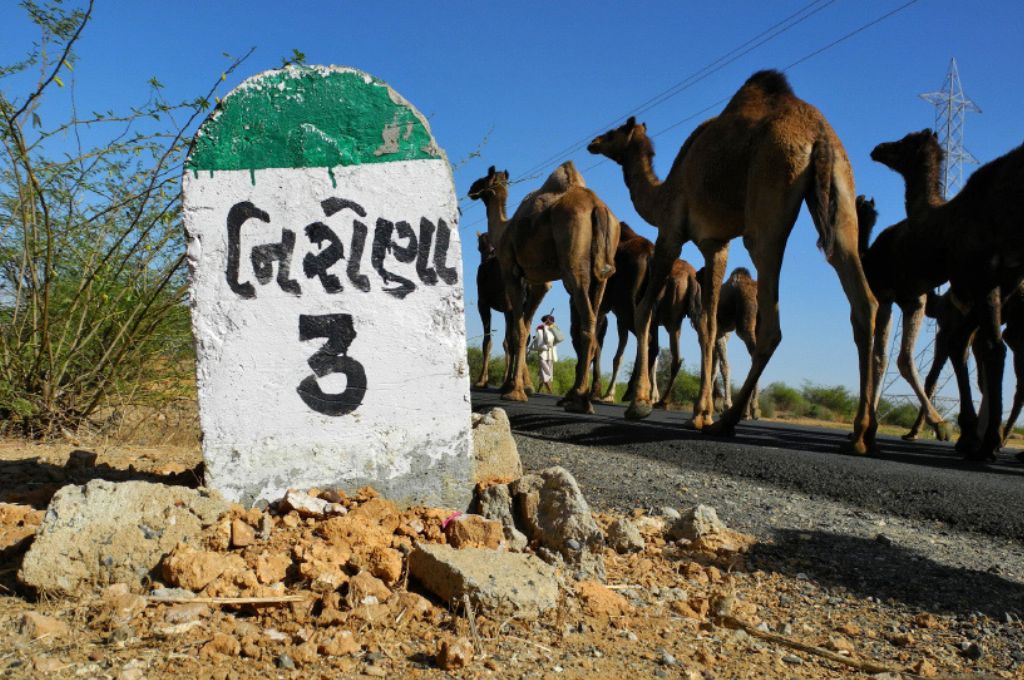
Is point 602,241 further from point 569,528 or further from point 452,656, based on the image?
point 452,656

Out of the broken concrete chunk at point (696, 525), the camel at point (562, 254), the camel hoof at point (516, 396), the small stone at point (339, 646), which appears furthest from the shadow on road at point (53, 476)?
the camel hoof at point (516, 396)

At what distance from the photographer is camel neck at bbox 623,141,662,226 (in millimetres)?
9203

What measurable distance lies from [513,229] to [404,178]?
8387 millimetres

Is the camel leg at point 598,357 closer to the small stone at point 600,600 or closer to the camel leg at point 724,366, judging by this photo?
the camel leg at point 724,366

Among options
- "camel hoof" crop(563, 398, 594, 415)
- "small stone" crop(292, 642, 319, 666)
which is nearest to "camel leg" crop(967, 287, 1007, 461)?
"camel hoof" crop(563, 398, 594, 415)

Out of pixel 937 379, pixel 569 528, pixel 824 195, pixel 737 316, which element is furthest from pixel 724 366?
pixel 569 528

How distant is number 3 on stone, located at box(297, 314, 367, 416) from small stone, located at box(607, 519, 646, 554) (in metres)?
1.24

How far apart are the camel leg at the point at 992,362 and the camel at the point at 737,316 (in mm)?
5837

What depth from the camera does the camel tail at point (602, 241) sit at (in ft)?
33.8

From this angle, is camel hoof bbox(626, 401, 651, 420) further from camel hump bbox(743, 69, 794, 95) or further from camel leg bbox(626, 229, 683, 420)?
camel hump bbox(743, 69, 794, 95)

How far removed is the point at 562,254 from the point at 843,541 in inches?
261

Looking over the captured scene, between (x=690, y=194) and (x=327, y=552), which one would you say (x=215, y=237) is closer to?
(x=327, y=552)

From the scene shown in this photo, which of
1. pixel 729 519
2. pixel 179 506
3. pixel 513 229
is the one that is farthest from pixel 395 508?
pixel 513 229

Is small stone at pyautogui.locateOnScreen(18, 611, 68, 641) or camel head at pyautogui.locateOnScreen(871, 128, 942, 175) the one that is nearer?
small stone at pyautogui.locateOnScreen(18, 611, 68, 641)
